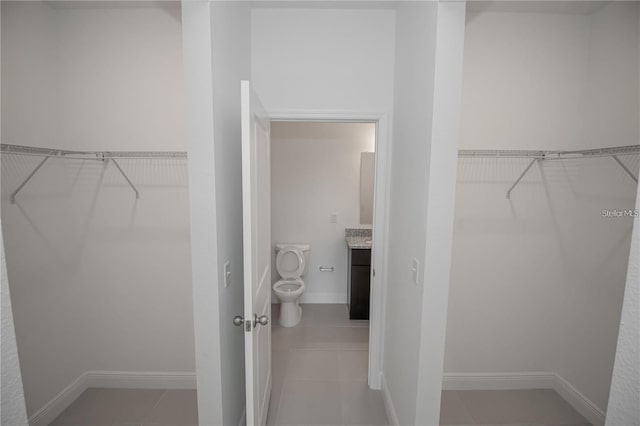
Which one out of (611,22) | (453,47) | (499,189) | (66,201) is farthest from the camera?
(499,189)

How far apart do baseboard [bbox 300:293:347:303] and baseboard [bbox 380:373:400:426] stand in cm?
154

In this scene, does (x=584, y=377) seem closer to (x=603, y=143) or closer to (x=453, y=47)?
(x=603, y=143)

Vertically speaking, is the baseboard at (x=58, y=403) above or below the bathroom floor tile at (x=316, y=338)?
above

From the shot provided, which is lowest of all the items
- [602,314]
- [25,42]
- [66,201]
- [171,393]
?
[171,393]

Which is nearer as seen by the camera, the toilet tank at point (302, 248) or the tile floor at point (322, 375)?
the tile floor at point (322, 375)

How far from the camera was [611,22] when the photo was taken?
1830 millimetres

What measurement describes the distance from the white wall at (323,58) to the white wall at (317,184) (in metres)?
1.48

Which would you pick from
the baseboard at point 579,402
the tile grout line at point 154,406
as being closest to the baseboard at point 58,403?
the tile grout line at point 154,406

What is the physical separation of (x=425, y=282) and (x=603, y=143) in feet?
5.46

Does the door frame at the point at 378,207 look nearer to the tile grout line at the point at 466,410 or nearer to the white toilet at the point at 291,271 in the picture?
the tile grout line at the point at 466,410

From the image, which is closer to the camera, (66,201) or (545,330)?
(66,201)

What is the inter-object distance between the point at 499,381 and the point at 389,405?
97cm

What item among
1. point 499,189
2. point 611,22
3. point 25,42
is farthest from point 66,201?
point 611,22

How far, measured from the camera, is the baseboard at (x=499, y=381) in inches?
88.0
